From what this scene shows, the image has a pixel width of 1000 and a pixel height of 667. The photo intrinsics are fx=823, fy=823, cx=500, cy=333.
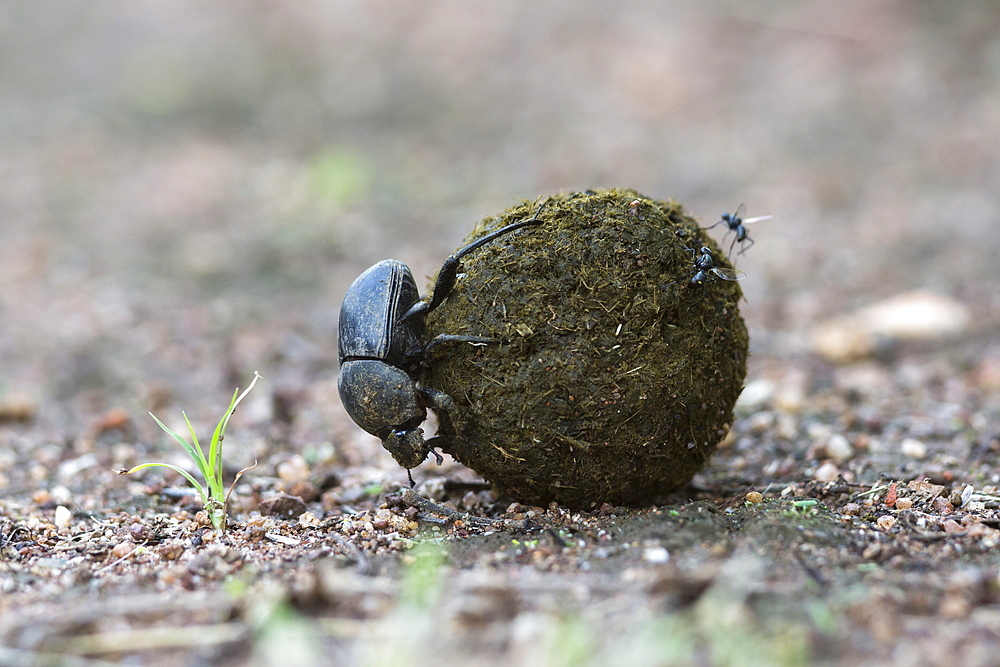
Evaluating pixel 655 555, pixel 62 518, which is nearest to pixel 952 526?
pixel 655 555

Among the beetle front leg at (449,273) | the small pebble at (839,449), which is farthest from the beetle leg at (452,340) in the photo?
the small pebble at (839,449)

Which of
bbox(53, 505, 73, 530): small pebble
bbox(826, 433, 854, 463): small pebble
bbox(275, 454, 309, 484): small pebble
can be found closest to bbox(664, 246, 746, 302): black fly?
bbox(826, 433, 854, 463): small pebble

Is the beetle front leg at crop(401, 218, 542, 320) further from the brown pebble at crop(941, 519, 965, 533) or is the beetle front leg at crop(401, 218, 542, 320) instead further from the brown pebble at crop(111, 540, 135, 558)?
the brown pebble at crop(941, 519, 965, 533)

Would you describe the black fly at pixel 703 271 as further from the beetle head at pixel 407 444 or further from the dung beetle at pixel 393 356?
the beetle head at pixel 407 444

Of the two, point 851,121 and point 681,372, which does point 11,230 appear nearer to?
point 681,372

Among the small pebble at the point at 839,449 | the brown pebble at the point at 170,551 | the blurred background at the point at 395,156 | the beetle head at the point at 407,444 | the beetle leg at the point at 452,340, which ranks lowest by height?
the small pebble at the point at 839,449

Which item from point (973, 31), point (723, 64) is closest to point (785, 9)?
point (723, 64)
